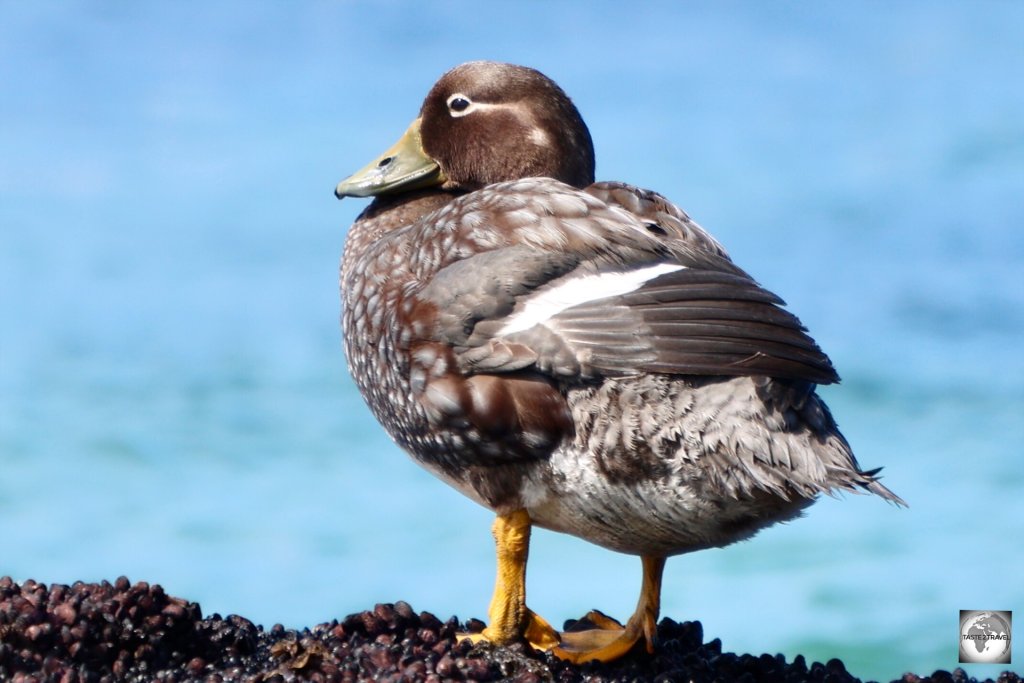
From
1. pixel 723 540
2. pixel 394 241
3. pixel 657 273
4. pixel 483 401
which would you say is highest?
pixel 394 241

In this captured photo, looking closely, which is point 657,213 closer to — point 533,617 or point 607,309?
point 607,309

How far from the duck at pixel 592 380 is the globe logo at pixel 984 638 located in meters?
0.86

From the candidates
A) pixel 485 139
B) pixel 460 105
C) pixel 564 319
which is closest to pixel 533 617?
pixel 564 319

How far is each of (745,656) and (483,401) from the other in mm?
1328

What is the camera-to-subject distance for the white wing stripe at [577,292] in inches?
178

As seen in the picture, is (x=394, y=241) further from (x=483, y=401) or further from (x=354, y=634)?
(x=354, y=634)

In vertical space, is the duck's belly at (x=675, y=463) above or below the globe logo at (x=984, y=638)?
above

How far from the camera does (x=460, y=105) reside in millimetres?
5793

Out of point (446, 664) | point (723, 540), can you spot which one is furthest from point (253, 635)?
point (723, 540)

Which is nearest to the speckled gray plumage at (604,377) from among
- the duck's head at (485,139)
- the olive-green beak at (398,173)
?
the duck's head at (485,139)

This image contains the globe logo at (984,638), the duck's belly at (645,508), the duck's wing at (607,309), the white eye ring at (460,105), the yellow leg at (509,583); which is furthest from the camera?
the white eye ring at (460,105)

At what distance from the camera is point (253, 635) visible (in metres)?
5.05

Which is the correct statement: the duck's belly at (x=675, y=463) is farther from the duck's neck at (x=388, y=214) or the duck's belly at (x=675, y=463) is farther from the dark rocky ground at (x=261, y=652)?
the duck's neck at (x=388, y=214)

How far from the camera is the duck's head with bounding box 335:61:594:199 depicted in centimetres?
561
